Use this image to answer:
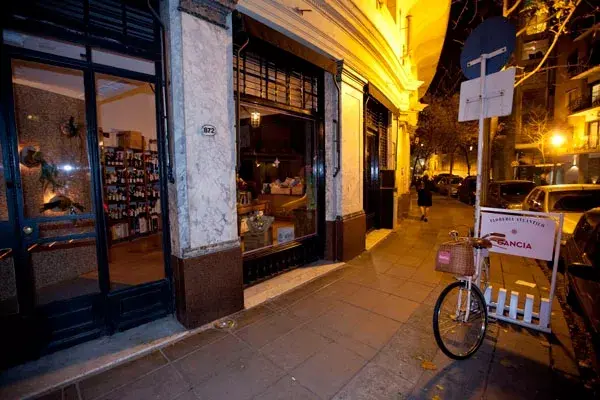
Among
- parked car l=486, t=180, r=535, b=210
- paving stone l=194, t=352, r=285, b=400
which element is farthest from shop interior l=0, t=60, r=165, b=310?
parked car l=486, t=180, r=535, b=210

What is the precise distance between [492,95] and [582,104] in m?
25.2

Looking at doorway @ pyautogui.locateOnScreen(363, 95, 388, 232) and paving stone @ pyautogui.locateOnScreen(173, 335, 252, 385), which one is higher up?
doorway @ pyautogui.locateOnScreen(363, 95, 388, 232)

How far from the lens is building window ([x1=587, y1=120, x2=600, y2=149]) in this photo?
19688 millimetres

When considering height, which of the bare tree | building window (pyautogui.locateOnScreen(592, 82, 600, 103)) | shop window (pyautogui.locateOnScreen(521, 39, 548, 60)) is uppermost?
shop window (pyautogui.locateOnScreen(521, 39, 548, 60))

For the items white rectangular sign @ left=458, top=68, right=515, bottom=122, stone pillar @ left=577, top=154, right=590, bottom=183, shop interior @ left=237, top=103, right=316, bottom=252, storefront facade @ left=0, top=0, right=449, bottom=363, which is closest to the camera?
storefront facade @ left=0, top=0, right=449, bottom=363

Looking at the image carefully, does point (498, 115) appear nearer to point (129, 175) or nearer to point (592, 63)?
point (129, 175)

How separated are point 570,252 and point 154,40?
6.80 m

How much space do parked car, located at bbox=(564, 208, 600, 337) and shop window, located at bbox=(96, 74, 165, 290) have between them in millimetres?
6912

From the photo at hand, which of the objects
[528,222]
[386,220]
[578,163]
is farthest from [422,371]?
[578,163]

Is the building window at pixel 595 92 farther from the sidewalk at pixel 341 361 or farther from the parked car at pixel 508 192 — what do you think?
the sidewalk at pixel 341 361

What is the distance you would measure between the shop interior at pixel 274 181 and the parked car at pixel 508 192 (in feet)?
25.2

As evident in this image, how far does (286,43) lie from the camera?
4.68 metres

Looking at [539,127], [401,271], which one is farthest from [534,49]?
[401,271]

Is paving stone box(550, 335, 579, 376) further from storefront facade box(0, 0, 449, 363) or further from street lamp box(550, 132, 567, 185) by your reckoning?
street lamp box(550, 132, 567, 185)
